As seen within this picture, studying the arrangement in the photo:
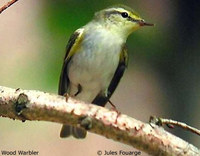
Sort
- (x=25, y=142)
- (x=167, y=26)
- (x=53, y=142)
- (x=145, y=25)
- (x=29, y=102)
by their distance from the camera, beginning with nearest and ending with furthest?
(x=29, y=102)
(x=145, y=25)
(x=167, y=26)
(x=25, y=142)
(x=53, y=142)

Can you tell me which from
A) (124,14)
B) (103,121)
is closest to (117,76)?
(124,14)

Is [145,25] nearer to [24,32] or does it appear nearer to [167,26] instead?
[167,26]

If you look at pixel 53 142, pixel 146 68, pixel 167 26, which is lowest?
pixel 53 142

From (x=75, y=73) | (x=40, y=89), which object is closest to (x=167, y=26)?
(x=75, y=73)

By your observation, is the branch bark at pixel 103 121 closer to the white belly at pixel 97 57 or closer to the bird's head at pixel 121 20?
the bird's head at pixel 121 20

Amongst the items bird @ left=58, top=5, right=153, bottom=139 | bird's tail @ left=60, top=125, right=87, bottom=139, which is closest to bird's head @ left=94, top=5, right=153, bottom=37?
bird @ left=58, top=5, right=153, bottom=139

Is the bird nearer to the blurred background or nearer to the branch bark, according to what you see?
the blurred background
